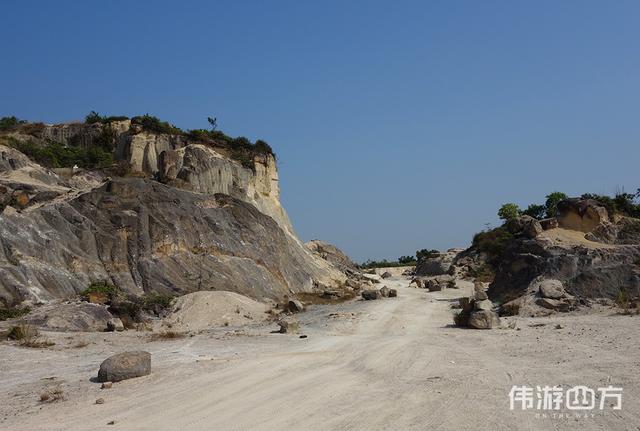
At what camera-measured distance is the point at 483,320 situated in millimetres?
16594

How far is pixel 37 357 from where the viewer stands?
12133 millimetres

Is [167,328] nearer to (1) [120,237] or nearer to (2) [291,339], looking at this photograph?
(2) [291,339]

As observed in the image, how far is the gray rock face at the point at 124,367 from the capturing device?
9.78m

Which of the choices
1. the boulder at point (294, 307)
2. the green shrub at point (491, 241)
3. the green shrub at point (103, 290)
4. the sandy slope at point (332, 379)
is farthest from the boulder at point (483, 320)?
the green shrub at point (491, 241)

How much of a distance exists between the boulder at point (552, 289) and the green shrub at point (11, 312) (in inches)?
715

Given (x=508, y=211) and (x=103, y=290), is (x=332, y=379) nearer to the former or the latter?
(x=103, y=290)

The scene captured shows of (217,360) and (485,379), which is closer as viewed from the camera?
(485,379)

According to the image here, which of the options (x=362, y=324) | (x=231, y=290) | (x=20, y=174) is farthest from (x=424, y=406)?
(x=20, y=174)

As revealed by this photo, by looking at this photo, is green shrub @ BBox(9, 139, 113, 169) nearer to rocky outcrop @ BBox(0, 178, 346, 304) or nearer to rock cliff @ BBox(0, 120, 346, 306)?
rock cliff @ BBox(0, 120, 346, 306)

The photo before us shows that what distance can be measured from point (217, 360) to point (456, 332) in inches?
308

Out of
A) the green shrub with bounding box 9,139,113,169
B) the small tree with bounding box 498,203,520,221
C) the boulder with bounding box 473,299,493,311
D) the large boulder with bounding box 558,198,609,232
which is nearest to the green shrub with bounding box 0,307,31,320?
the boulder with bounding box 473,299,493,311

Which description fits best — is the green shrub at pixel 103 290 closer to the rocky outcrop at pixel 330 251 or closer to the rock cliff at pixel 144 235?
the rock cliff at pixel 144 235

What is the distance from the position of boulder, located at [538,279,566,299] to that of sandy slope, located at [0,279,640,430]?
360 centimetres

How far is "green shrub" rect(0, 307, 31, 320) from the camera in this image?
16.5m
